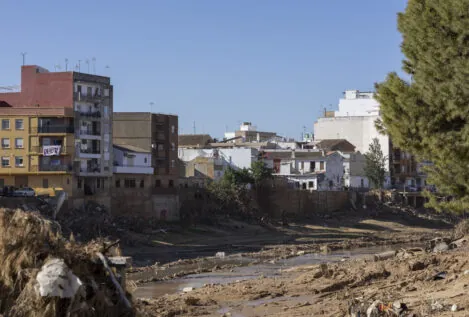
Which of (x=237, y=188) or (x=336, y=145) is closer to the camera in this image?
(x=237, y=188)

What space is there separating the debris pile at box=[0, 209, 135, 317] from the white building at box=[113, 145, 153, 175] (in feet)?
190

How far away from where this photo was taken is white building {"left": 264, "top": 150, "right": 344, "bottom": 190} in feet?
334

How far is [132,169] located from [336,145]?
44461 millimetres

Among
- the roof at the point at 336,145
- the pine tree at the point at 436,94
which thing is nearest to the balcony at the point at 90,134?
the pine tree at the point at 436,94

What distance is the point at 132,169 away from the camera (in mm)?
74000

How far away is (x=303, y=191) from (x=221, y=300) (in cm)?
6126

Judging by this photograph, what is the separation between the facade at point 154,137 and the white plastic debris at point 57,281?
63.3 m

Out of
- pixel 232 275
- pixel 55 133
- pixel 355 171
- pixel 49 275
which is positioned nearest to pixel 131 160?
pixel 55 133

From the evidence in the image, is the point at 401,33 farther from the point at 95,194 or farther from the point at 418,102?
the point at 95,194

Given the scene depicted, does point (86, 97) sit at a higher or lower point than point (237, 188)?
higher

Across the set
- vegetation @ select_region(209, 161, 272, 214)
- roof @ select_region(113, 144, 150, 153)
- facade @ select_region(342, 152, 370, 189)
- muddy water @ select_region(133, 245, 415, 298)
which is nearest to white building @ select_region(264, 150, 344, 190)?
facade @ select_region(342, 152, 370, 189)

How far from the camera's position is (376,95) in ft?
86.6

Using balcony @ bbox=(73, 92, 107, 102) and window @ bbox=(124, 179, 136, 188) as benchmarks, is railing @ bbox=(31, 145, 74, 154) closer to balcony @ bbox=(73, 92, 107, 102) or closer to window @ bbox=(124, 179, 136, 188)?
balcony @ bbox=(73, 92, 107, 102)

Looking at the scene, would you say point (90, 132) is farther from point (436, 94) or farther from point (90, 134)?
point (436, 94)
